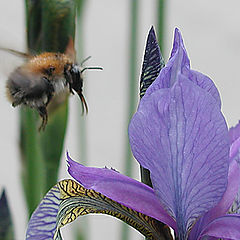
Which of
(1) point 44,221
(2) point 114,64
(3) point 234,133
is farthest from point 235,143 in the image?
(2) point 114,64

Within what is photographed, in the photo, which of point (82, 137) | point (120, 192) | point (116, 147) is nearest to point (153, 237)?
point (120, 192)

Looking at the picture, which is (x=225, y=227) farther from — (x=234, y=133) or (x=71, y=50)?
(x=71, y=50)

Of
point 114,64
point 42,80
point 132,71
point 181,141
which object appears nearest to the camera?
point 181,141

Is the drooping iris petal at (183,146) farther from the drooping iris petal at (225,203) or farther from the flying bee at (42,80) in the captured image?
the flying bee at (42,80)

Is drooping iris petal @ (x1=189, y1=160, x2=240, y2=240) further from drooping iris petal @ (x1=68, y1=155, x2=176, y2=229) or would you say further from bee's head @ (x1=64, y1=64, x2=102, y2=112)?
bee's head @ (x1=64, y1=64, x2=102, y2=112)

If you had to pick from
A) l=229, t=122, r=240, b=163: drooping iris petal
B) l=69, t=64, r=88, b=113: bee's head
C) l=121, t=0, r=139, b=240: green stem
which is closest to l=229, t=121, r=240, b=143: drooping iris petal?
l=229, t=122, r=240, b=163: drooping iris petal

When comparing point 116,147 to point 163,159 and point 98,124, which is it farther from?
point 163,159
